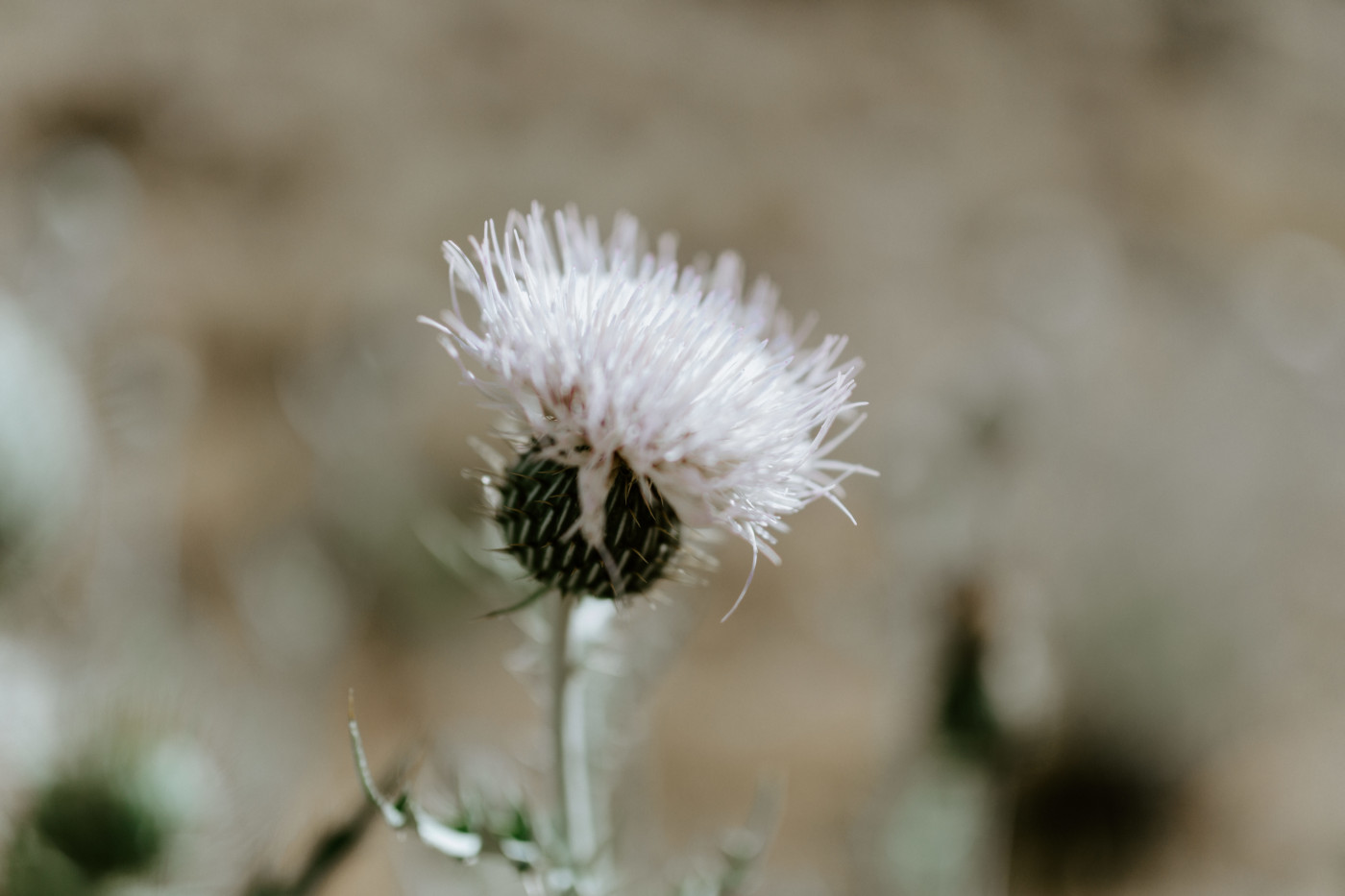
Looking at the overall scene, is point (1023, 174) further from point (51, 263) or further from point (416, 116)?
point (51, 263)

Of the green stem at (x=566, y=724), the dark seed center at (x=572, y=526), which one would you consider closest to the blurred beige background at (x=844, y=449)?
the green stem at (x=566, y=724)

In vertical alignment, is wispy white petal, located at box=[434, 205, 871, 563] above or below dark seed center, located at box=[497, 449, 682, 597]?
above

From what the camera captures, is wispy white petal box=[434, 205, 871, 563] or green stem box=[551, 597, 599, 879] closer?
wispy white petal box=[434, 205, 871, 563]

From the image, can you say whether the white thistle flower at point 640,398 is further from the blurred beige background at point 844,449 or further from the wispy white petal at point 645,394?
the blurred beige background at point 844,449

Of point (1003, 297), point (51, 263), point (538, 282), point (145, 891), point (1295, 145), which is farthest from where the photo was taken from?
point (1295, 145)

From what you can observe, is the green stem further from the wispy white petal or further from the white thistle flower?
the wispy white petal

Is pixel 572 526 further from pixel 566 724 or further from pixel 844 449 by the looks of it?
pixel 844 449

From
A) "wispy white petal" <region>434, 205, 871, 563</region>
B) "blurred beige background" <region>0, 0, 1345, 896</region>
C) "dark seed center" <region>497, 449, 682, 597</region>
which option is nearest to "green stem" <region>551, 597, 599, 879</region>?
"dark seed center" <region>497, 449, 682, 597</region>

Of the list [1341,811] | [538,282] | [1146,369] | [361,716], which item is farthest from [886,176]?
[538,282]
